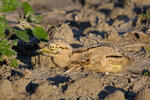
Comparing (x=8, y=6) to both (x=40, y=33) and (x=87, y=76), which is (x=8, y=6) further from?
(x=87, y=76)

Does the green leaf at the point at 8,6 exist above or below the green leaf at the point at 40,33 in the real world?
above

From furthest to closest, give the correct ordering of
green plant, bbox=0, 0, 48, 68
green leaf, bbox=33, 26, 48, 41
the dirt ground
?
green leaf, bbox=33, 26, 48, 41, green plant, bbox=0, 0, 48, 68, the dirt ground

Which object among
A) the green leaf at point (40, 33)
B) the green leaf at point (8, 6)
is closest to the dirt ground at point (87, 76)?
the green leaf at point (40, 33)

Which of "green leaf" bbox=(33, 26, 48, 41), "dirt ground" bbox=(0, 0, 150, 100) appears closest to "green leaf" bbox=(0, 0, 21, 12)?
"green leaf" bbox=(33, 26, 48, 41)

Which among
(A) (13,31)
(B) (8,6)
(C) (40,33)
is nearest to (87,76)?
(C) (40,33)

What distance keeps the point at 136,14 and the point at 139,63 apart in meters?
3.10

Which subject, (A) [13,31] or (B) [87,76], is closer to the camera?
(B) [87,76]

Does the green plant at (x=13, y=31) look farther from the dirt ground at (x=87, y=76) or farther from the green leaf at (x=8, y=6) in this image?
the dirt ground at (x=87, y=76)

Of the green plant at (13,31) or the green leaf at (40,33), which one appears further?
the green leaf at (40,33)

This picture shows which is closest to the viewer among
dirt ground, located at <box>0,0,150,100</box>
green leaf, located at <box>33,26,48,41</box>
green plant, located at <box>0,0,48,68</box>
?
dirt ground, located at <box>0,0,150,100</box>

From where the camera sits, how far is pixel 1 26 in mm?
4707

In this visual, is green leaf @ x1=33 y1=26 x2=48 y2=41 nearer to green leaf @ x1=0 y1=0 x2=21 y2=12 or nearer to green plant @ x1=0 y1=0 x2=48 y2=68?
green plant @ x1=0 y1=0 x2=48 y2=68

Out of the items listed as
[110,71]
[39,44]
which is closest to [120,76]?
[110,71]

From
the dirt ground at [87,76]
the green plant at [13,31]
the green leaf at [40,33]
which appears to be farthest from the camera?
the green leaf at [40,33]
